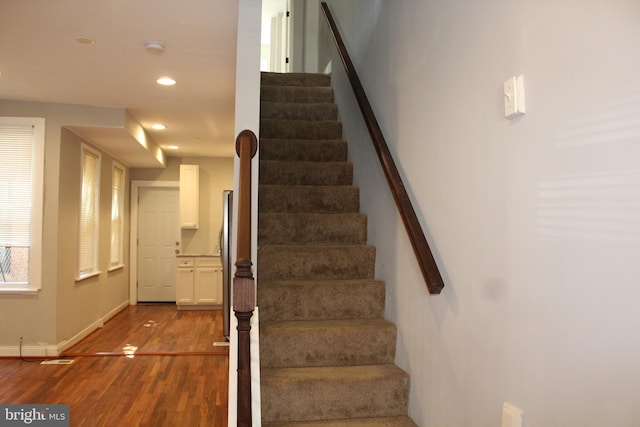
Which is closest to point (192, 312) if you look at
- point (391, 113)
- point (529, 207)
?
point (391, 113)

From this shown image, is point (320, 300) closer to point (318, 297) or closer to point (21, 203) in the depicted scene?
point (318, 297)

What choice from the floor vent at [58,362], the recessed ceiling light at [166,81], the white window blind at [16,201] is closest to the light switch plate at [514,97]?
the recessed ceiling light at [166,81]

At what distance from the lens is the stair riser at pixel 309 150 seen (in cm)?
379

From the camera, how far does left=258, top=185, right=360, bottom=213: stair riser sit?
3.32m

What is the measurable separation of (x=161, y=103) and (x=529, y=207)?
4.05 m

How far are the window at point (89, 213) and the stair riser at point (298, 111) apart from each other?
7.94 ft

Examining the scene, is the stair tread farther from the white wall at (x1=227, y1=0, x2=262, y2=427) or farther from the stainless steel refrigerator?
the white wall at (x1=227, y1=0, x2=262, y2=427)

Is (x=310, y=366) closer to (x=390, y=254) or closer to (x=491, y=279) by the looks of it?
(x=390, y=254)

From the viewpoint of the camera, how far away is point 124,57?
333cm

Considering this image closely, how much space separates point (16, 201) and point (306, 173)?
309 cm

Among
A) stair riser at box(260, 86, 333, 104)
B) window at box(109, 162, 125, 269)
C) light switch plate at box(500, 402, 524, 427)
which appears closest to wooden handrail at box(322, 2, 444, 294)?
light switch plate at box(500, 402, 524, 427)

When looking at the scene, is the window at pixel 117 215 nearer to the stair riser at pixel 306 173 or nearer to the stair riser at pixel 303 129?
the stair riser at pixel 303 129

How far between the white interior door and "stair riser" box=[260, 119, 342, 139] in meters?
4.48

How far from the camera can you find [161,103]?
4613 millimetres
